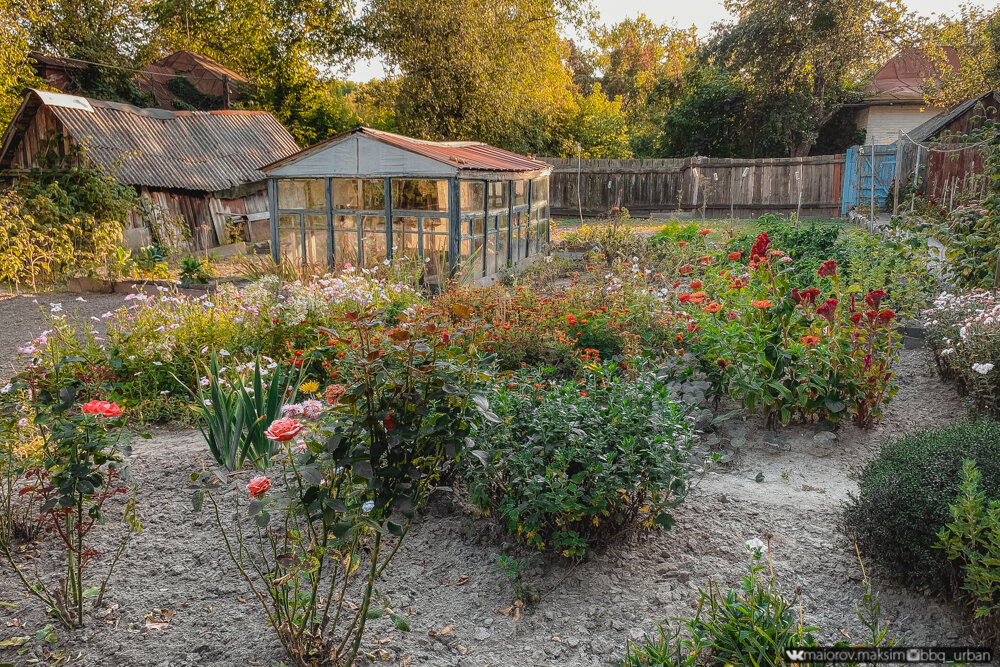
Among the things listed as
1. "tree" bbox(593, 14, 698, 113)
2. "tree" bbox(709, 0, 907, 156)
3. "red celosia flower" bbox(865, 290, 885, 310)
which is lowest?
"red celosia flower" bbox(865, 290, 885, 310)

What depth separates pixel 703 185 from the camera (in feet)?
66.3

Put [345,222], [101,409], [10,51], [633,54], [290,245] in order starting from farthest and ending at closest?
1. [633,54]
2. [10,51]
3. [290,245]
4. [345,222]
5. [101,409]

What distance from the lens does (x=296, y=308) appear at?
19.2 feet

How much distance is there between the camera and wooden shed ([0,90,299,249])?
13961 mm

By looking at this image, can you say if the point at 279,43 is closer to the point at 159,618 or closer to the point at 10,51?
the point at 10,51

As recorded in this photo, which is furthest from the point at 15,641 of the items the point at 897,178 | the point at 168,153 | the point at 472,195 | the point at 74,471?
the point at 168,153

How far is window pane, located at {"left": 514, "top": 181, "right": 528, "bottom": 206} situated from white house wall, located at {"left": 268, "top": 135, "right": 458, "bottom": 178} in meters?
3.05

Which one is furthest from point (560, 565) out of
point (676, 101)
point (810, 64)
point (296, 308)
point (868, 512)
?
point (676, 101)

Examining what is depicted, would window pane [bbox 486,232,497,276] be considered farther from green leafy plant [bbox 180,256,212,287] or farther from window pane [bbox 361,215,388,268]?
green leafy plant [bbox 180,256,212,287]

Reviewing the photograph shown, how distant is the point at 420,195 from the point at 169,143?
374 inches

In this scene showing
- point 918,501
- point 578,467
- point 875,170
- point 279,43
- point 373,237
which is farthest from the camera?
point 279,43

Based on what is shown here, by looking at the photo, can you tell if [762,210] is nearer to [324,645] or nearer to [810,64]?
[810,64]

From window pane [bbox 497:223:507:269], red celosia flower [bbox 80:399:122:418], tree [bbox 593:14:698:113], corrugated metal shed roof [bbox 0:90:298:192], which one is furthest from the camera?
tree [bbox 593:14:698:113]

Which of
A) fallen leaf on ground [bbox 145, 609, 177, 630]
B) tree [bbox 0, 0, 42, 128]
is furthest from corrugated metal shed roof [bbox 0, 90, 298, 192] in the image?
fallen leaf on ground [bbox 145, 609, 177, 630]
